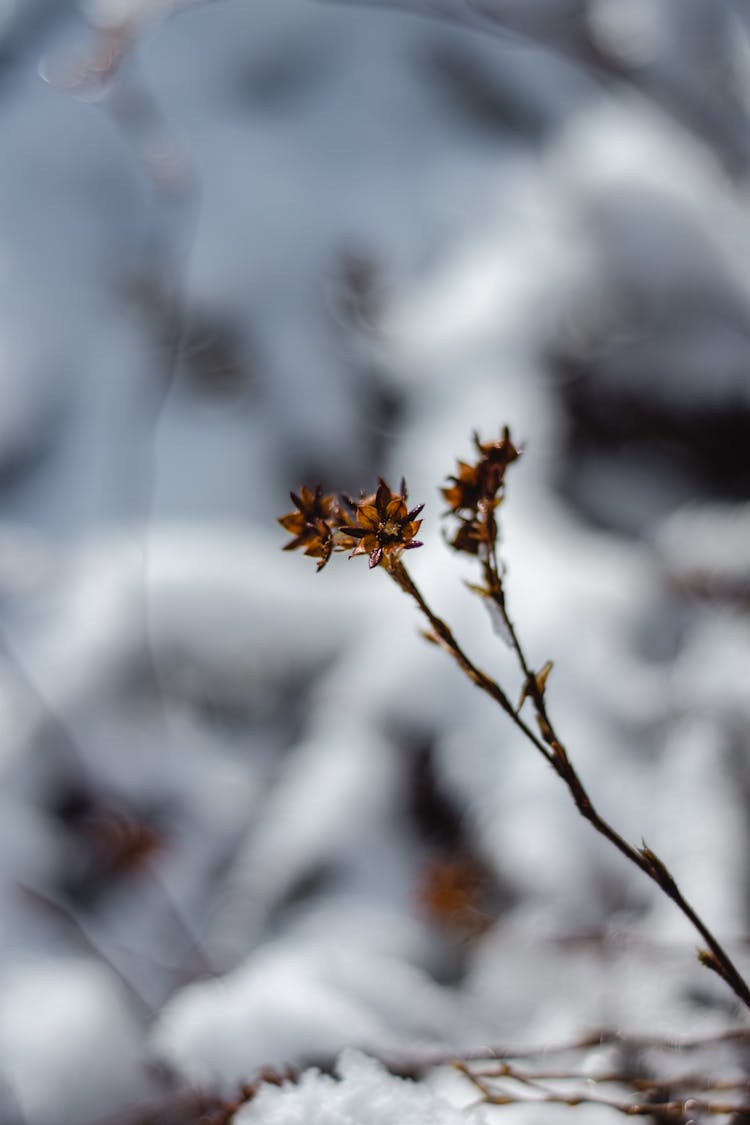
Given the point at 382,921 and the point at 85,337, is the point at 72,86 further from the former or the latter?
the point at 382,921

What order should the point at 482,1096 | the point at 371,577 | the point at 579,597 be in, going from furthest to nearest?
the point at 371,577
the point at 579,597
the point at 482,1096

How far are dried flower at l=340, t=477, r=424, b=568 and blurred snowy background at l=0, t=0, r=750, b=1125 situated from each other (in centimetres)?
49

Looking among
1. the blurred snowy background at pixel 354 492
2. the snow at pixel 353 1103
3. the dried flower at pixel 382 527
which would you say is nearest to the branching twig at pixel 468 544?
the dried flower at pixel 382 527

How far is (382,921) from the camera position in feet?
3.25

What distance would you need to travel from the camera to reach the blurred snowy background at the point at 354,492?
0.89 m

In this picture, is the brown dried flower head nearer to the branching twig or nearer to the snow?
the branching twig

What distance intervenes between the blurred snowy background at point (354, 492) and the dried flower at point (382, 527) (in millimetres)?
486

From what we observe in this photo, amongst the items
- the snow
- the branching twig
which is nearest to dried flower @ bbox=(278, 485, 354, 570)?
the branching twig

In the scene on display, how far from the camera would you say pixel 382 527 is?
38 centimetres

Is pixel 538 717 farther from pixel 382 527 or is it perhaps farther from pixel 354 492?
pixel 354 492

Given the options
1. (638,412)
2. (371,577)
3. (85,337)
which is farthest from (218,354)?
(638,412)

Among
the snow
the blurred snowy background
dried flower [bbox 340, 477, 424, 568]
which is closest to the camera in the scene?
dried flower [bbox 340, 477, 424, 568]

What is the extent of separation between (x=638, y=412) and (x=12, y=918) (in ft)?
3.79

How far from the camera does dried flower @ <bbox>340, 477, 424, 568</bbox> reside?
0.37 m
